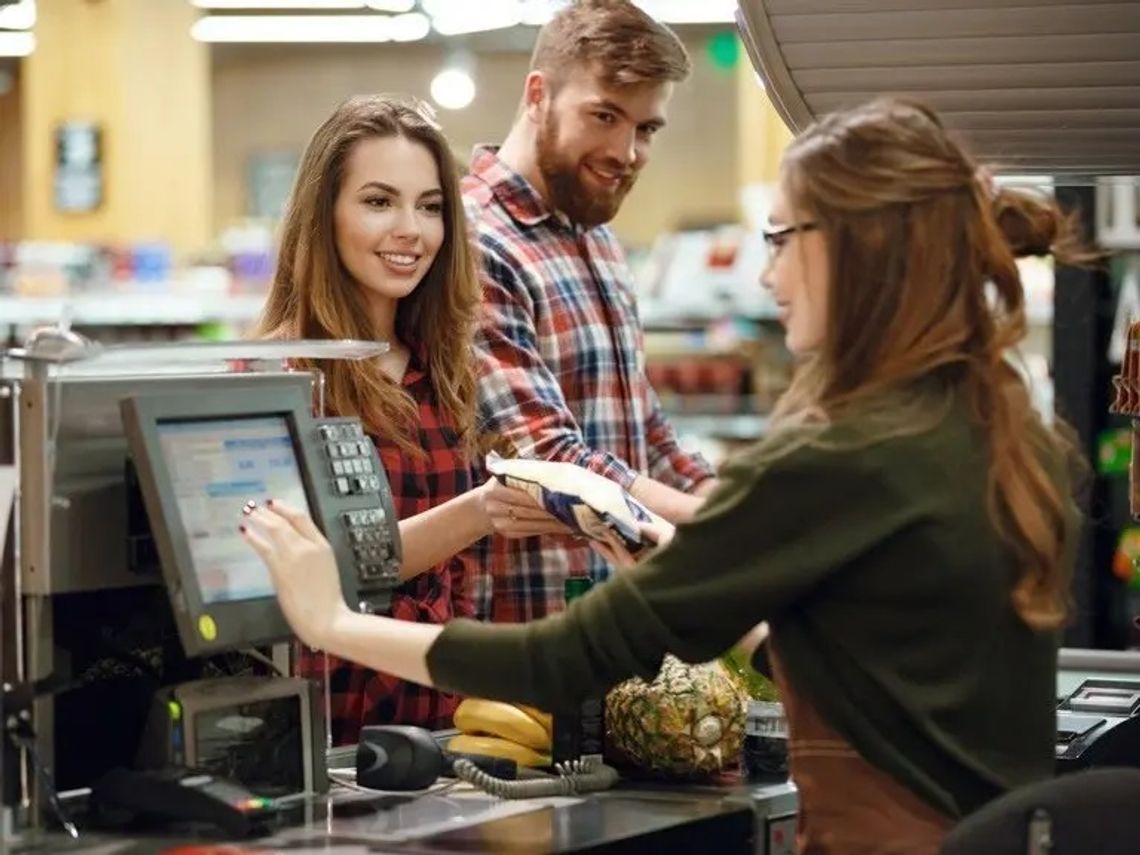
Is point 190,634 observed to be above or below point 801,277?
below

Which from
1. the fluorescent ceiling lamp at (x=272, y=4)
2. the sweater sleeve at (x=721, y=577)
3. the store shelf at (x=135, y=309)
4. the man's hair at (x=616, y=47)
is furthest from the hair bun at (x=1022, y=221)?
the fluorescent ceiling lamp at (x=272, y=4)

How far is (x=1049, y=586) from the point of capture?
2.26m

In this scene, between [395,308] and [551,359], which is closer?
[395,308]

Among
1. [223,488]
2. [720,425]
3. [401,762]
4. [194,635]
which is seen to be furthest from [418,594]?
[720,425]

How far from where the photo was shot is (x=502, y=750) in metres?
2.82

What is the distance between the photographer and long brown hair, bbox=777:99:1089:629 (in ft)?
7.39

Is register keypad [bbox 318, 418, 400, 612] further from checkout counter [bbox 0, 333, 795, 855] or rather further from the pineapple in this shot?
the pineapple

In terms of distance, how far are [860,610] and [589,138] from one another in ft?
6.48

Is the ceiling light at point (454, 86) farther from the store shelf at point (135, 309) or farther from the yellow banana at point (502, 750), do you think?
the yellow banana at point (502, 750)

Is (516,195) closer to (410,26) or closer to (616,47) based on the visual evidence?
(616,47)

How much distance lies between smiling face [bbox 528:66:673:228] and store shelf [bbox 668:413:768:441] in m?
5.93

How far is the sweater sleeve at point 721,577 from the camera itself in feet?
7.22

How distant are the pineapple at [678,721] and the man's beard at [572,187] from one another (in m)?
1.45

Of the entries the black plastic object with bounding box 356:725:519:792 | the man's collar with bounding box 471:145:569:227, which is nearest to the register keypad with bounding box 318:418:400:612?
the black plastic object with bounding box 356:725:519:792
